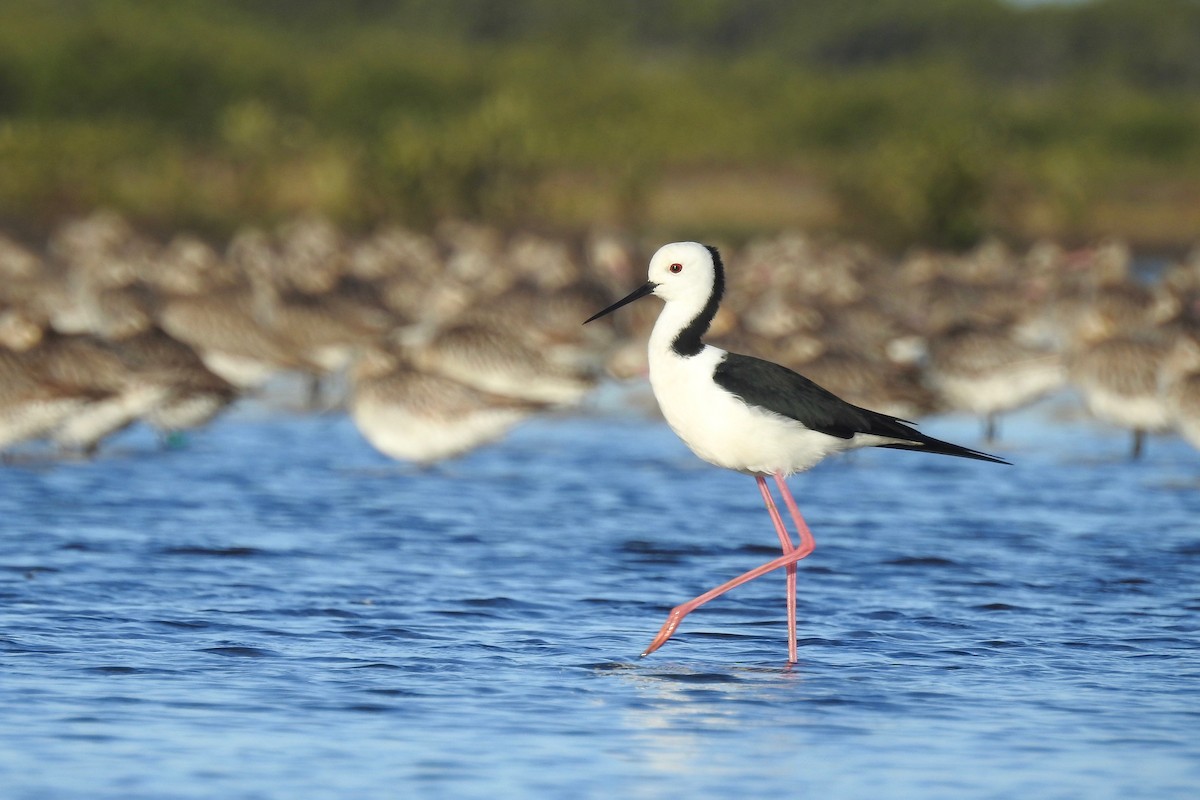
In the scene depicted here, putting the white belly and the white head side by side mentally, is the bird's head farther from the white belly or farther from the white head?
the white belly

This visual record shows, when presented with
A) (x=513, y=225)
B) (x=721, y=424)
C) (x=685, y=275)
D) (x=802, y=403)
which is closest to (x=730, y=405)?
(x=721, y=424)

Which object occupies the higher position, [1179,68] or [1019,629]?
[1179,68]

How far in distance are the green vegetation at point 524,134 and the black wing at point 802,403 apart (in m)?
29.0

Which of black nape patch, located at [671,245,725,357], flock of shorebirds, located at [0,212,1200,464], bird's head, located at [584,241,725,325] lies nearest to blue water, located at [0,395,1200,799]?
flock of shorebirds, located at [0,212,1200,464]

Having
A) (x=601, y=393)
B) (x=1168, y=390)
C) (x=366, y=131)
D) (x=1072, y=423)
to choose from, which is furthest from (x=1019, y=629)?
(x=366, y=131)

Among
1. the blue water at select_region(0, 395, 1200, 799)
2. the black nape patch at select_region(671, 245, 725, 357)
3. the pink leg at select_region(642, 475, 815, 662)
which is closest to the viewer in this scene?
the blue water at select_region(0, 395, 1200, 799)

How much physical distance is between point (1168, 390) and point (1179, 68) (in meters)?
103

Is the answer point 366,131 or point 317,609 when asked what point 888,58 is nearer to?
point 366,131

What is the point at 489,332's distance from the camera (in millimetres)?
17938

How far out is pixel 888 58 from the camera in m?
120

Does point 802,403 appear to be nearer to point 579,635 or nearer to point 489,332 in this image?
point 579,635

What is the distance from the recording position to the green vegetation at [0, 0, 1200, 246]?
3900cm

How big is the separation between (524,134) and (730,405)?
31799 mm

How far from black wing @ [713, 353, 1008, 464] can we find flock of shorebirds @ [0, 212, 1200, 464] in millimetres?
6344
